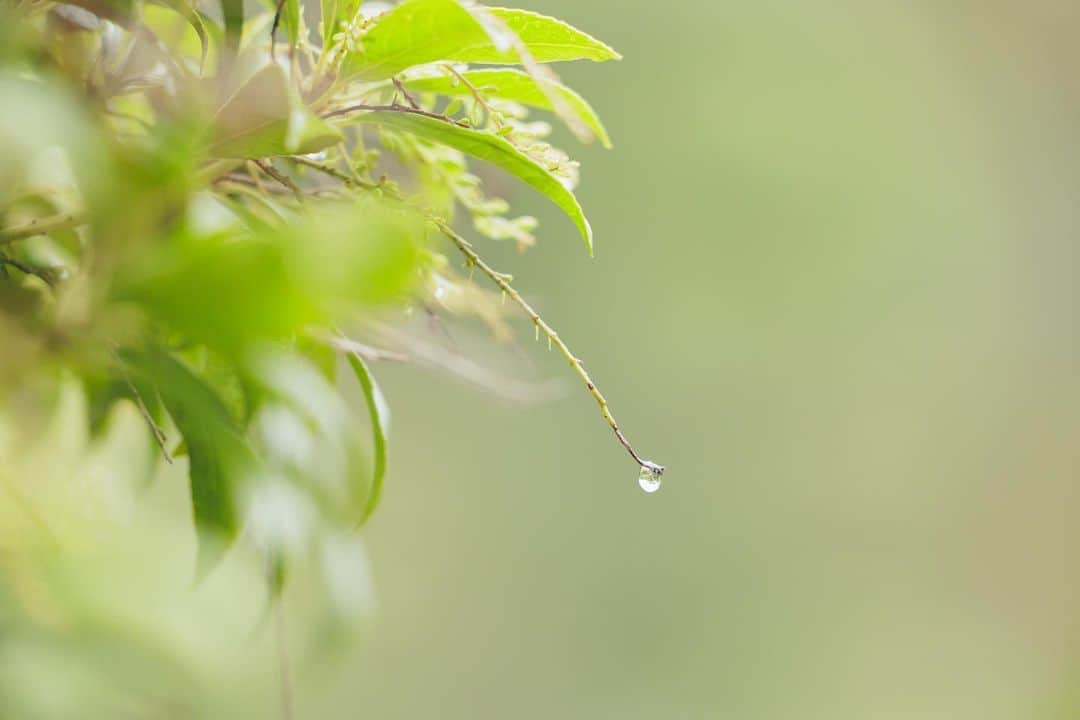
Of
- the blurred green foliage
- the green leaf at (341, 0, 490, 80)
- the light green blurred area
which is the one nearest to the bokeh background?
the light green blurred area

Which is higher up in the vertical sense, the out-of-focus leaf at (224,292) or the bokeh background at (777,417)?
the out-of-focus leaf at (224,292)

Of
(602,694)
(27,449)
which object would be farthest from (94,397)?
(602,694)

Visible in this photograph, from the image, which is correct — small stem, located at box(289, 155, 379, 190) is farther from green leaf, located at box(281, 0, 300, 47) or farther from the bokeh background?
the bokeh background

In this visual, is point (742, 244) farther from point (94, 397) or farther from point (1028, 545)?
point (94, 397)

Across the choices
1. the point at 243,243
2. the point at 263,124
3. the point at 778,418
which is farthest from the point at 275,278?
the point at 778,418

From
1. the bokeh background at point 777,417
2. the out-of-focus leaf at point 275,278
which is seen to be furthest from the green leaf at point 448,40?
the bokeh background at point 777,417

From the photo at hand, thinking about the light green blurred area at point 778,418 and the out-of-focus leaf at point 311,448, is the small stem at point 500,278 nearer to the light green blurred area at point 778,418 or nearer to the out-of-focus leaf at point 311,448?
the out-of-focus leaf at point 311,448

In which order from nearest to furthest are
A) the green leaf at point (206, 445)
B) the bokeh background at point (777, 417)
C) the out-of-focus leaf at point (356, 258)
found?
1. the out-of-focus leaf at point (356, 258)
2. the green leaf at point (206, 445)
3. the bokeh background at point (777, 417)
